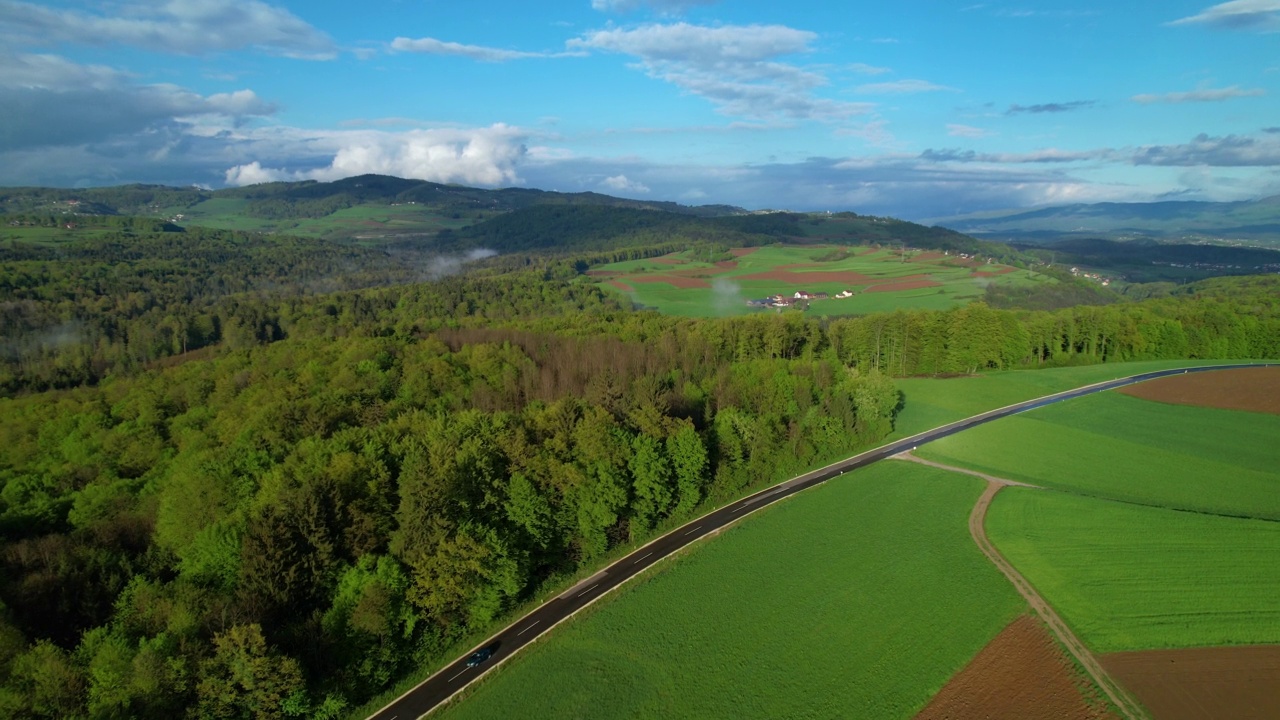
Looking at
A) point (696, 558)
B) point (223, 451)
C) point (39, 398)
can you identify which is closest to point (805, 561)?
point (696, 558)

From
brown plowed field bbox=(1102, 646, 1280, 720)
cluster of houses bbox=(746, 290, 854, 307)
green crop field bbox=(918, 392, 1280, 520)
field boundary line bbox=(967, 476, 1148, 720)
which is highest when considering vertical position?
cluster of houses bbox=(746, 290, 854, 307)

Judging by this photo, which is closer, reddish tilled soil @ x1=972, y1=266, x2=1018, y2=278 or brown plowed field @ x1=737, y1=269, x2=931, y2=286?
brown plowed field @ x1=737, y1=269, x2=931, y2=286

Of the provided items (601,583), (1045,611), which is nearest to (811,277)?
(1045,611)

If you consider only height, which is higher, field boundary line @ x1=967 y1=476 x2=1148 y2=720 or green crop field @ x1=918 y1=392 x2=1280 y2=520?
green crop field @ x1=918 y1=392 x2=1280 y2=520

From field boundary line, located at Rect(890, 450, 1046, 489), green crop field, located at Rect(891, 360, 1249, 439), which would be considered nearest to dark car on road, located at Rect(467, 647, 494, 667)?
field boundary line, located at Rect(890, 450, 1046, 489)

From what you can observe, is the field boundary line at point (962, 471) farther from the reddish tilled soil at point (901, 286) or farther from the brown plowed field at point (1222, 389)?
the reddish tilled soil at point (901, 286)

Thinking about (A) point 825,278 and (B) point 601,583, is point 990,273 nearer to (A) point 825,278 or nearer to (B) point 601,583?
(A) point 825,278

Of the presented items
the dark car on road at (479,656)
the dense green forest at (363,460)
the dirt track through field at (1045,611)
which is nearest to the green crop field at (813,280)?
the dense green forest at (363,460)

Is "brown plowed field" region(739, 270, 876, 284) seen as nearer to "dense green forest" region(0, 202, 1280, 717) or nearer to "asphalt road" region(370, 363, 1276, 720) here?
"dense green forest" region(0, 202, 1280, 717)
